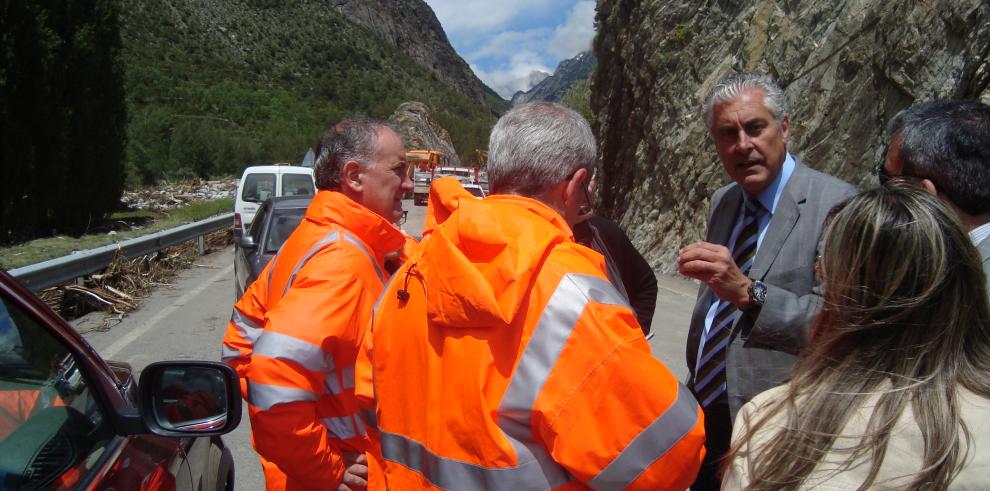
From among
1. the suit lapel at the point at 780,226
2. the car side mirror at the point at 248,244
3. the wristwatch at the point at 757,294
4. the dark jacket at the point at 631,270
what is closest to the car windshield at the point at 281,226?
the car side mirror at the point at 248,244

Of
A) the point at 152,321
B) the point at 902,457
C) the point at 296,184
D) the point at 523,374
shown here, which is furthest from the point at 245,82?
the point at 902,457

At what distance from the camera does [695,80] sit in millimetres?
15562

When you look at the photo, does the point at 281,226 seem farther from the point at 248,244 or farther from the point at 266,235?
the point at 248,244

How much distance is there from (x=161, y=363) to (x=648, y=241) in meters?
14.6

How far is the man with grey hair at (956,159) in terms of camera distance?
6.98 ft

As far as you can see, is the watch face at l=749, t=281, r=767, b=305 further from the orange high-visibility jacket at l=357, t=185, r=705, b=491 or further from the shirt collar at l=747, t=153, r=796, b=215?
the orange high-visibility jacket at l=357, t=185, r=705, b=491

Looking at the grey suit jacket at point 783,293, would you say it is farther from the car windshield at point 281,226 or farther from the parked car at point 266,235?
the car windshield at point 281,226

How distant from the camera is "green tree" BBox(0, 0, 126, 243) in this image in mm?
16125

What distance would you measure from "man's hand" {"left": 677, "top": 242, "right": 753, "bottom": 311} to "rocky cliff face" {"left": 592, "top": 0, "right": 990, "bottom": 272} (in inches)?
307

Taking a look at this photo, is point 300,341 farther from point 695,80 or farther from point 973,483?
point 695,80

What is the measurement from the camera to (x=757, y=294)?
2193 mm

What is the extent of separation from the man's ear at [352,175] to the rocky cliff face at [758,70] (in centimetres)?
831

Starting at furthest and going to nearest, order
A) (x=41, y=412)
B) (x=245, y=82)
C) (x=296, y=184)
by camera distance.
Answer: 1. (x=245, y=82)
2. (x=296, y=184)
3. (x=41, y=412)

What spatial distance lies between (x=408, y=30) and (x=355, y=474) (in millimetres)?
187398
